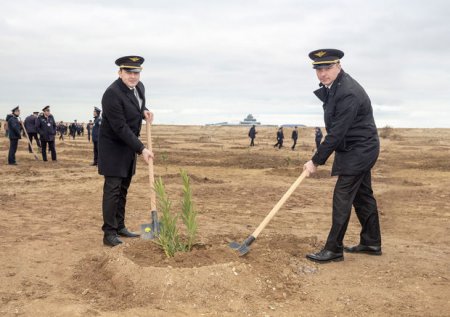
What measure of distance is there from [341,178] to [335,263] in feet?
2.96

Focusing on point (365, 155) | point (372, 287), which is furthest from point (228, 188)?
point (372, 287)

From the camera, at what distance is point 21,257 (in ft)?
16.6

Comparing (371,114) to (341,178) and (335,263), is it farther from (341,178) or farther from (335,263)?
(335,263)

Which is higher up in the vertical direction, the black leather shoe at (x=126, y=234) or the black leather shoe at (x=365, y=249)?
the black leather shoe at (x=126, y=234)

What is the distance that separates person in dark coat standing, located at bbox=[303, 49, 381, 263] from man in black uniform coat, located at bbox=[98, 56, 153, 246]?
201 cm

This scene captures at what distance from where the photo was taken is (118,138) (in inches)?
219

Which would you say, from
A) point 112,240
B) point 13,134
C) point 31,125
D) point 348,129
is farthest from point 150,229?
point 31,125

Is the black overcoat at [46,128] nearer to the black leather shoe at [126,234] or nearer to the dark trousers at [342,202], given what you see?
the black leather shoe at [126,234]

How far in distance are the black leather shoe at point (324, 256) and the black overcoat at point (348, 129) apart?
86 cm

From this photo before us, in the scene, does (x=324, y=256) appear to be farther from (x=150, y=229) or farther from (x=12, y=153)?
(x=12, y=153)

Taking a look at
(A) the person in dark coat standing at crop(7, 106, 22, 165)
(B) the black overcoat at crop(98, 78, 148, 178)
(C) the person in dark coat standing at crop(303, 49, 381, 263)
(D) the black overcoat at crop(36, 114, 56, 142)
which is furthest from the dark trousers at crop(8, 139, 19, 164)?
(C) the person in dark coat standing at crop(303, 49, 381, 263)

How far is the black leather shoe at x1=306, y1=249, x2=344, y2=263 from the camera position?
4.95 meters

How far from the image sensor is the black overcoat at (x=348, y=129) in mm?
4887

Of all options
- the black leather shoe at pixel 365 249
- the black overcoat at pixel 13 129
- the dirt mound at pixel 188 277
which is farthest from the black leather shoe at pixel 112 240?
the black overcoat at pixel 13 129
